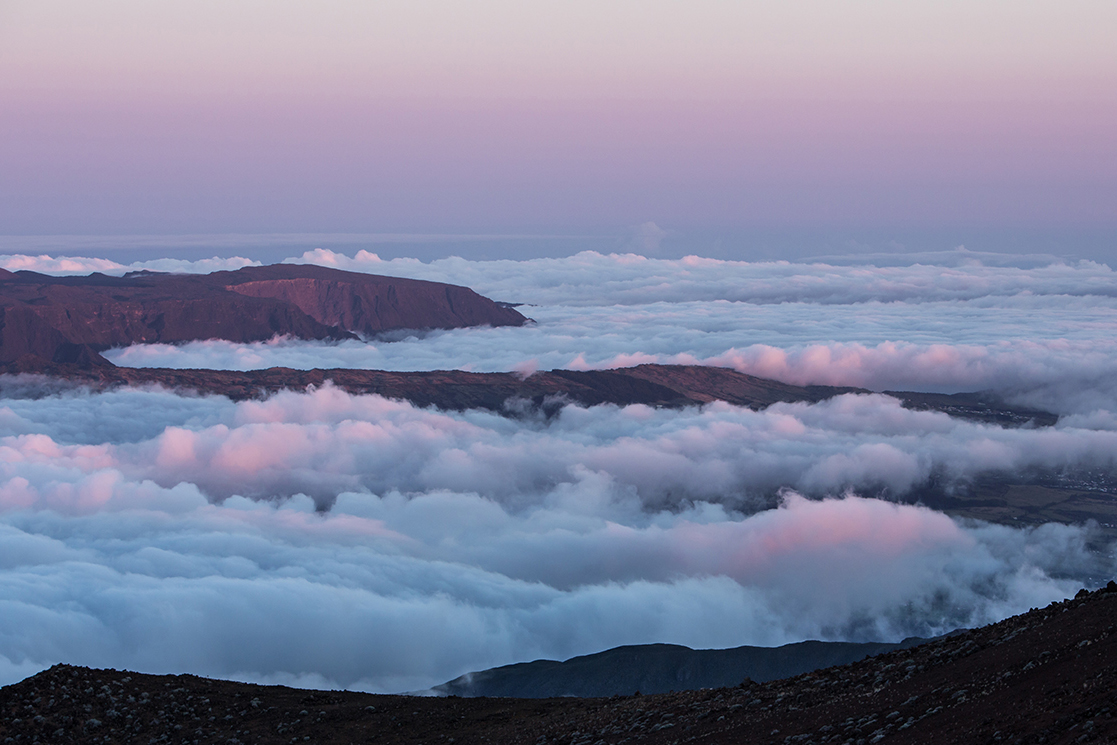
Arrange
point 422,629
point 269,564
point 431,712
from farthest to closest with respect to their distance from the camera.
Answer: point 269,564 < point 422,629 < point 431,712

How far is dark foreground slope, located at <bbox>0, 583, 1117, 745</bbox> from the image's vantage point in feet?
79.0

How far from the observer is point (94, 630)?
126m

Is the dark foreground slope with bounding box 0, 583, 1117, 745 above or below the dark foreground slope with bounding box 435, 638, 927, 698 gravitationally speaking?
above

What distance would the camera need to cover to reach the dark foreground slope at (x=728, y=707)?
2409 centimetres

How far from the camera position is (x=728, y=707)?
33.9 meters

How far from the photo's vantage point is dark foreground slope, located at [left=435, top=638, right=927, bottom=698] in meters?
147

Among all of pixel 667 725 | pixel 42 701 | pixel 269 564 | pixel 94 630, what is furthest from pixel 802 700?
pixel 269 564

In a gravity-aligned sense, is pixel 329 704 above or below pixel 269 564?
above

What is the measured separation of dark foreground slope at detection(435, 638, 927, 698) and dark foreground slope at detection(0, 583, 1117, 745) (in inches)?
4134

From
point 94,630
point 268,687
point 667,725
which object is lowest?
point 94,630

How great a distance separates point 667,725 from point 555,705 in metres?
9.86

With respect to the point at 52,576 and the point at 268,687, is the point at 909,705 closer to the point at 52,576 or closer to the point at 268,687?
the point at 268,687

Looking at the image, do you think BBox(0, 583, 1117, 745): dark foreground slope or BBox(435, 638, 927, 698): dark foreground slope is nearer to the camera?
BBox(0, 583, 1117, 745): dark foreground slope

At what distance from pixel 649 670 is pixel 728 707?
12432 centimetres
